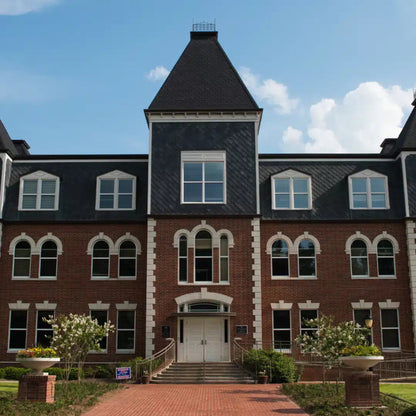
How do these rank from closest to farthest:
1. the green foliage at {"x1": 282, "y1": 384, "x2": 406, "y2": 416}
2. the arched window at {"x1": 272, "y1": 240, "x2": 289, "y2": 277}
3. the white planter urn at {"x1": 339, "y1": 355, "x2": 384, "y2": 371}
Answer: the green foliage at {"x1": 282, "y1": 384, "x2": 406, "y2": 416}
the white planter urn at {"x1": 339, "y1": 355, "x2": 384, "y2": 371}
the arched window at {"x1": 272, "y1": 240, "x2": 289, "y2": 277}

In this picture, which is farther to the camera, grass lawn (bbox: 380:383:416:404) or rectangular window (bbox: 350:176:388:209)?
rectangular window (bbox: 350:176:388:209)

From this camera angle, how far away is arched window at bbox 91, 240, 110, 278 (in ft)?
97.4

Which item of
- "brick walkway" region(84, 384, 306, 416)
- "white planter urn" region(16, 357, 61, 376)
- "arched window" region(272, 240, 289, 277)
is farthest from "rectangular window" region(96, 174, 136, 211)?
"white planter urn" region(16, 357, 61, 376)

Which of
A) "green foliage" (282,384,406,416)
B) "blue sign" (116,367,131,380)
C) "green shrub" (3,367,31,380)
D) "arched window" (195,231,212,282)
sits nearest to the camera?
"green foliage" (282,384,406,416)

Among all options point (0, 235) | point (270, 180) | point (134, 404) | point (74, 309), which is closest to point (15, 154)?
point (0, 235)

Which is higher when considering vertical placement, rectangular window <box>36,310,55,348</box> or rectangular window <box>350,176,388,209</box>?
rectangular window <box>350,176,388,209</box>

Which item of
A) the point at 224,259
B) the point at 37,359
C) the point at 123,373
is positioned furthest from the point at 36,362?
the point at 224,259

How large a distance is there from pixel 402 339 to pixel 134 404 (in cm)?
1578

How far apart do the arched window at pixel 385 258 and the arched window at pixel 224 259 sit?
783cm

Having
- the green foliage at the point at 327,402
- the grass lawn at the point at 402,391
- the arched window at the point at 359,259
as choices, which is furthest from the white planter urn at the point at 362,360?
the arched window at the point at 359,259

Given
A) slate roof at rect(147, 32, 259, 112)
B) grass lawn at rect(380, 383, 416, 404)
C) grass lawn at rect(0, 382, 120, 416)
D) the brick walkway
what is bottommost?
the brick walkway

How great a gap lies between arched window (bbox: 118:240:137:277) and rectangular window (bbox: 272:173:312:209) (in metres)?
7.74

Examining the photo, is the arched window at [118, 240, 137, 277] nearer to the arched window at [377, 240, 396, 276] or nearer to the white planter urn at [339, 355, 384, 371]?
the arched window at [377, 240, 396, 276]

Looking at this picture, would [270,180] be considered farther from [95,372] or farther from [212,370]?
[95,372]
